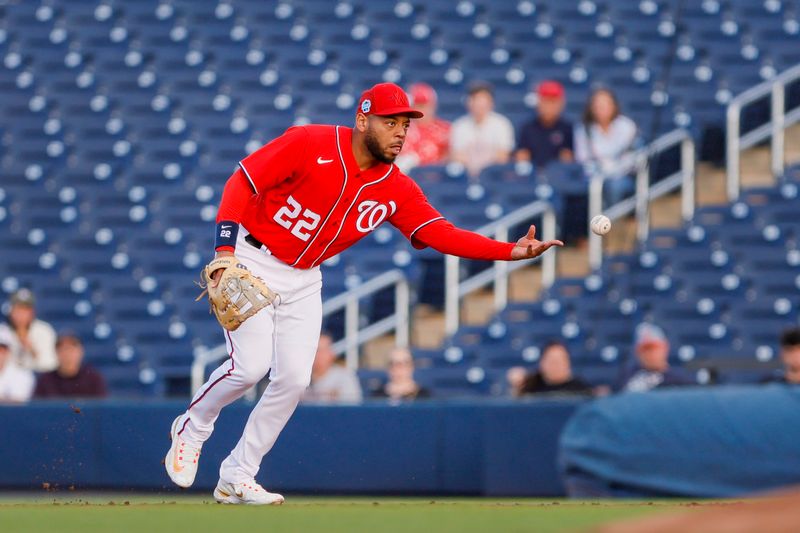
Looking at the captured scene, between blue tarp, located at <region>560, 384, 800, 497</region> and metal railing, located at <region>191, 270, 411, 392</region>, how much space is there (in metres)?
2.97

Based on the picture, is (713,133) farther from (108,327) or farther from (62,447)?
(62,447)

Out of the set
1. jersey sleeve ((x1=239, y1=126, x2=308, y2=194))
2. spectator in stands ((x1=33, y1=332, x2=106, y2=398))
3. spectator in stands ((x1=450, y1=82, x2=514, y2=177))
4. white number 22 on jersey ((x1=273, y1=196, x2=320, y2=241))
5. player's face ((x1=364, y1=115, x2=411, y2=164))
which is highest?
spectator in stands ((x1=450, y1=82, x2=514, y2=177))

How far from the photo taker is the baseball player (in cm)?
617

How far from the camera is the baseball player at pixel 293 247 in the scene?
243 inches

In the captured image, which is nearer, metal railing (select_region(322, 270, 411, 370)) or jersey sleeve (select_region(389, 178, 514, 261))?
jersey sleeve (select_region(389, 178, 514, 261))

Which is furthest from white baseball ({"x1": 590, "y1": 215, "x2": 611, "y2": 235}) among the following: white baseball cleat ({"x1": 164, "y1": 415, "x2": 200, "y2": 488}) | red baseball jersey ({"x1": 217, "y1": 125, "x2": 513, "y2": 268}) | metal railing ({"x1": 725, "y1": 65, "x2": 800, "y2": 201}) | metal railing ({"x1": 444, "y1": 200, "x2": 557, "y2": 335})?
metal railing ({"x1": 725, "y1": 65, "x2": 800, "y2": 201})

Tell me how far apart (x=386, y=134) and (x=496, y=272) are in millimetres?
4898

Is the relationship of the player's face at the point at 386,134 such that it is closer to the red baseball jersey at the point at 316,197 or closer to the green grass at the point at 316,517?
the red baseball jersey at the point at 316,197

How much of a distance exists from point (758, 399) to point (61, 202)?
23.2 ft

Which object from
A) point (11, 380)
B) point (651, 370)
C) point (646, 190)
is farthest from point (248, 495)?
point (646, 190)

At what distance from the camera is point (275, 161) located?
6.07m

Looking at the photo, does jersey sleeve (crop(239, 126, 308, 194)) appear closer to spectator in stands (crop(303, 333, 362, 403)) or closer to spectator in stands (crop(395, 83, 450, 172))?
spectator in stands (crop(303, 333, 362, 403))

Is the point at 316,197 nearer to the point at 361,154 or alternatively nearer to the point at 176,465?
the point at 361,154

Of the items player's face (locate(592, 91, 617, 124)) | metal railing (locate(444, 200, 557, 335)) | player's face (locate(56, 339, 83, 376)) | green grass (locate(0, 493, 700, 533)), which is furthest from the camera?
player's face (locate(592, 91, 617, 124))
